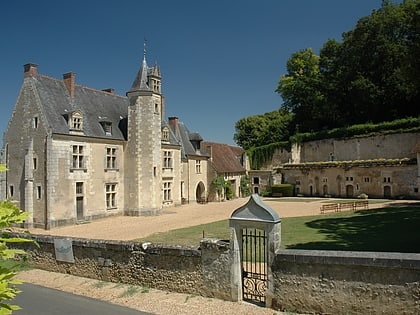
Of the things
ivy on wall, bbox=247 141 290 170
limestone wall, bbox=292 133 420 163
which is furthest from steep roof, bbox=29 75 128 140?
limestone wall, bbox=292 133 420 163

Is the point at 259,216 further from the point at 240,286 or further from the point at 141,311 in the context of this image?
the point at 141,311

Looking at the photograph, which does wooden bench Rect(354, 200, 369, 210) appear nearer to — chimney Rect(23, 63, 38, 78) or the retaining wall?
the retaining wall

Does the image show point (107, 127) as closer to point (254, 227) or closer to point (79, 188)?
point (79, 188)

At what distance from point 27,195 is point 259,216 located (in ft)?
56.7

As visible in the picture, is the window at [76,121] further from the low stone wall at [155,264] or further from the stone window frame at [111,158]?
the low stone wall at [155,264]

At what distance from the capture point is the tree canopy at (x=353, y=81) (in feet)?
119

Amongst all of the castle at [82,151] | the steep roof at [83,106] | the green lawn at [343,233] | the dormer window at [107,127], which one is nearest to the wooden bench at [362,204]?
the green lawn at [343,233]

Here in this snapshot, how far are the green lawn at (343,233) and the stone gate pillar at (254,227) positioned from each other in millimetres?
3054

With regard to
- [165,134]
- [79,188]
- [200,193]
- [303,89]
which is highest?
[303,89]

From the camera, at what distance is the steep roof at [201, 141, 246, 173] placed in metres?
35.3

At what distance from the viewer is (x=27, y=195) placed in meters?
20.3

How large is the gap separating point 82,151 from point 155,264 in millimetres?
15084

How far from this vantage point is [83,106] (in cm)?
2356

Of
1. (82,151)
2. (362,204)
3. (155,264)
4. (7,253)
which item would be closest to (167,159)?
(82,151)
